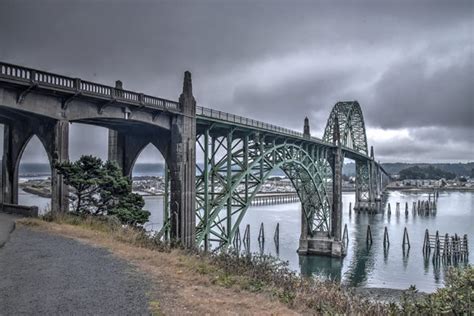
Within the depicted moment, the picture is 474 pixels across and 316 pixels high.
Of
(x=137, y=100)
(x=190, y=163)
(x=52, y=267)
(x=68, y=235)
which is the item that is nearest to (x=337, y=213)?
(x=190, y=163)

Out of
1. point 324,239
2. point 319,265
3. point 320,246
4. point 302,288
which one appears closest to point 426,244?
point 324,239

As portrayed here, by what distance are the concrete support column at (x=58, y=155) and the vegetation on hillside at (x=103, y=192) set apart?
0.47 m

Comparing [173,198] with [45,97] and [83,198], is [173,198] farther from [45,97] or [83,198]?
[45,97]

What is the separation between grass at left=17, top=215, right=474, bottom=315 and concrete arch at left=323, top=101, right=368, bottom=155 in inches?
2456

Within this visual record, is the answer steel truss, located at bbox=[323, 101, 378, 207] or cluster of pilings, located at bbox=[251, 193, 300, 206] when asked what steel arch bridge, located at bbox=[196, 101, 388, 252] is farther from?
cluster of pilings, located at bbox=[251, 193, 300, 206]

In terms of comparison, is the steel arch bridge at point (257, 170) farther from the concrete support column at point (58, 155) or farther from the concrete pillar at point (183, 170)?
the concrete support column at point (58, 155)

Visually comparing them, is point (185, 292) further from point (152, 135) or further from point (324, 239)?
point (324, 239)

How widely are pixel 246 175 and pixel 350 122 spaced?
68448mm

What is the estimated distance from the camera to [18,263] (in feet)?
35.6

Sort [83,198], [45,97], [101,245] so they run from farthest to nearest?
1. [83,198]
2. [45,97]
3. [101,245]

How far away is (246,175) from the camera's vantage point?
3048 cm

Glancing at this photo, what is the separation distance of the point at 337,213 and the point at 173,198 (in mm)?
32911

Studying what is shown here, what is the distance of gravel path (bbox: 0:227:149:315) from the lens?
25.5ft

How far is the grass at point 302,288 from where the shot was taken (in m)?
9.17
